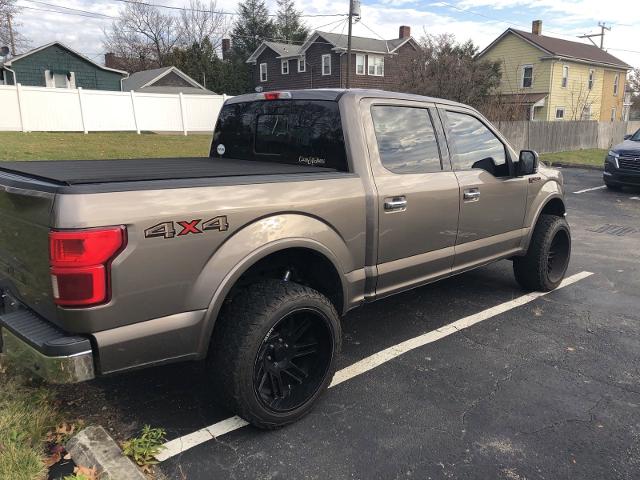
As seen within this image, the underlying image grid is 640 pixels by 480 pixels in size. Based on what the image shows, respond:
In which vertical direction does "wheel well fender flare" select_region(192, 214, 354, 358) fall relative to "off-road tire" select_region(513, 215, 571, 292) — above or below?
above

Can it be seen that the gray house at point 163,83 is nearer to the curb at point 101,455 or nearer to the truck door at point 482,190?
the truck door at point 482,190

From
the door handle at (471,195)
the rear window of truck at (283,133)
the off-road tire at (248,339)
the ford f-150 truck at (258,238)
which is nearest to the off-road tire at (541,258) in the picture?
the ford f-150 truck at (258,238)

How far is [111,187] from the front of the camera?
224 centimetres

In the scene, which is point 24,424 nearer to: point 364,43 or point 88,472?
point 88,472

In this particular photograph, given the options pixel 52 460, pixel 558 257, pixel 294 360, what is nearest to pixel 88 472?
pixel 52 460

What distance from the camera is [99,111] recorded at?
21.1 metres

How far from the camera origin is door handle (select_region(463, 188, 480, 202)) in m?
4.03

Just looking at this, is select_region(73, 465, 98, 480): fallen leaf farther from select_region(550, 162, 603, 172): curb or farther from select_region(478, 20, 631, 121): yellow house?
select_region(478, 20, 631, 121): yellow house

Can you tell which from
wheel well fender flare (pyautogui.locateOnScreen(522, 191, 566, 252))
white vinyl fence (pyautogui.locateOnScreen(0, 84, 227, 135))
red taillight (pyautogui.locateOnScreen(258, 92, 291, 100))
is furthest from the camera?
white vinyl fence (pyautogui.locateOnScreen(0, 84, 227, 135))

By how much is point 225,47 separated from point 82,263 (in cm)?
5936

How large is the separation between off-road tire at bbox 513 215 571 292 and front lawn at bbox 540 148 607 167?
15533mm

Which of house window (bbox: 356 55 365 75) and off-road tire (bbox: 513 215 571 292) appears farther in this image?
house window (bbox: 356 55 365 75)

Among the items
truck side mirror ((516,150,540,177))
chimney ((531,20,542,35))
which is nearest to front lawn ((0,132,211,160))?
truck side mirror ((516,150,540,177))

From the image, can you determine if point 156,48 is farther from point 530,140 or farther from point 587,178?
point 587,178
